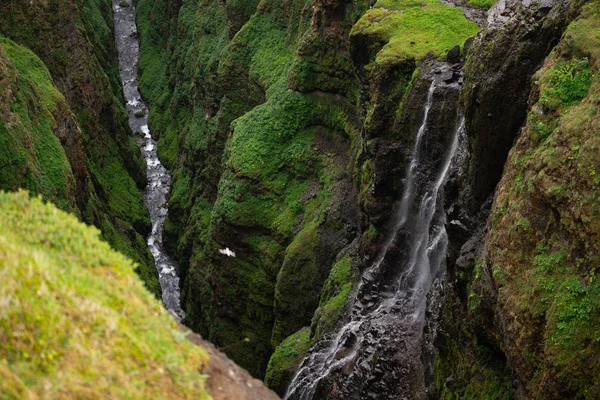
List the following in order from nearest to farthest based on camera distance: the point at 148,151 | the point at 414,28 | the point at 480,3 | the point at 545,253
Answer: the point at 545,253 < the point at 414,28 < the point at 480,3 < the point at 148,151

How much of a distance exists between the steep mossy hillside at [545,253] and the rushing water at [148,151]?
3050 centimetres

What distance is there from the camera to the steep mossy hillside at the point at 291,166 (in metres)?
27.4

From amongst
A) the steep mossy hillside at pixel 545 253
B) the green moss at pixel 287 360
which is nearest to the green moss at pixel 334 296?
the green moss at pixel 287 360

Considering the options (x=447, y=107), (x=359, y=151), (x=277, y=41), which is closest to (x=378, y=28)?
(x=359, y=151)

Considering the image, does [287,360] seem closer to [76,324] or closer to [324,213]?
[324,213]

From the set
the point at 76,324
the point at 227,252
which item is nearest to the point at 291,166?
the point at 227,252

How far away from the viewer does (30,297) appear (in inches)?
317

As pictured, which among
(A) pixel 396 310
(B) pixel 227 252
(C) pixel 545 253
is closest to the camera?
(C) pixel 545 253

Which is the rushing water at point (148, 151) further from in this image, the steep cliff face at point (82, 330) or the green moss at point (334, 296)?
the steep cliff face at point (82, 330)

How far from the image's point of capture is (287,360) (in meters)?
28.4

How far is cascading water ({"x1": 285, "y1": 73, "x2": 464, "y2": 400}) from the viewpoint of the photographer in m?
22.1

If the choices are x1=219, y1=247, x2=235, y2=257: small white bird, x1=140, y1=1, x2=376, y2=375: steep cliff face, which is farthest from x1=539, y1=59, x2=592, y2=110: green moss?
x1=219, y1=247, x2=235, y2=257: small white bird

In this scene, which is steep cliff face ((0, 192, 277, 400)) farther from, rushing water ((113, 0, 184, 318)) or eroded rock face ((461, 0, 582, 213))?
rushing water ((113, 0, 184, 318))

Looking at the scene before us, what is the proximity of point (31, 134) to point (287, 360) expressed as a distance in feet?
55.6
